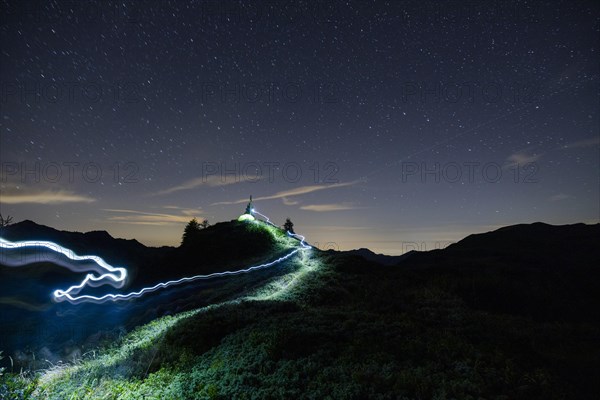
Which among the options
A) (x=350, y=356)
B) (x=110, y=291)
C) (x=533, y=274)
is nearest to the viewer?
(x=350, y=356)

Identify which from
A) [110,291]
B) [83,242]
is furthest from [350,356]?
[83,242]

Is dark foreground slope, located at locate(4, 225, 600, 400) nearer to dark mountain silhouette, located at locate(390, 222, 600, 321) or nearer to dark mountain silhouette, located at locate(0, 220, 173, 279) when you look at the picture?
dark mountain silhouette, located at locate(390, 222, 600, 321)

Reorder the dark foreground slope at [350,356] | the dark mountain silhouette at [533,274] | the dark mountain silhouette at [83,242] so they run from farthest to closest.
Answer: the dark mountain silhouette at [83,242] → the dark mountain silhouette at [533,274] → the dark foreground slope at [350,356]

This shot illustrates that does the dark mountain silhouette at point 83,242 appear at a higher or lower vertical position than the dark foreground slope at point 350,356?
higher

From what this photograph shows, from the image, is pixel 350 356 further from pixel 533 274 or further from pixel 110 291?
pixel 110 291

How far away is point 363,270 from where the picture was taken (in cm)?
2755

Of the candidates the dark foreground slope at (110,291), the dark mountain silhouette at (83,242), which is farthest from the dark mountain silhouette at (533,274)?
the dark mountain silhouette at (83,242)

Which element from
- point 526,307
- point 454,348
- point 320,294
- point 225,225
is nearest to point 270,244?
point 225,225

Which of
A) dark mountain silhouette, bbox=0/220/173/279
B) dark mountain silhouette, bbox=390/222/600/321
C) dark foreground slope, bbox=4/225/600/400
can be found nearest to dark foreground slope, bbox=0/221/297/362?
dark foreground slope, bbox=4/225/600/400

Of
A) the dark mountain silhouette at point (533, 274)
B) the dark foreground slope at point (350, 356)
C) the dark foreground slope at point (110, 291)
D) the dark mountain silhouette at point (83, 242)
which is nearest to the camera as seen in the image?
the dark foreground slope at point (350, 356)

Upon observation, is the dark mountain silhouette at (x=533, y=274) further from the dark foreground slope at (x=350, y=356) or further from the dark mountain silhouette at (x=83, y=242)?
the dark mountain silhouette at (x=83, y=242)

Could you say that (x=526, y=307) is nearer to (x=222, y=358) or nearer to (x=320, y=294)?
(x=320, y=294)

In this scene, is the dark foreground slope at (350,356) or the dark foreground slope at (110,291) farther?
the dark foreground slope at (110,291)

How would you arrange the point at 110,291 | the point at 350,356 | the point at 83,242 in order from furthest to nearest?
1. the point at 83,242
2. the point at 110,291
3. the point at 350,356
